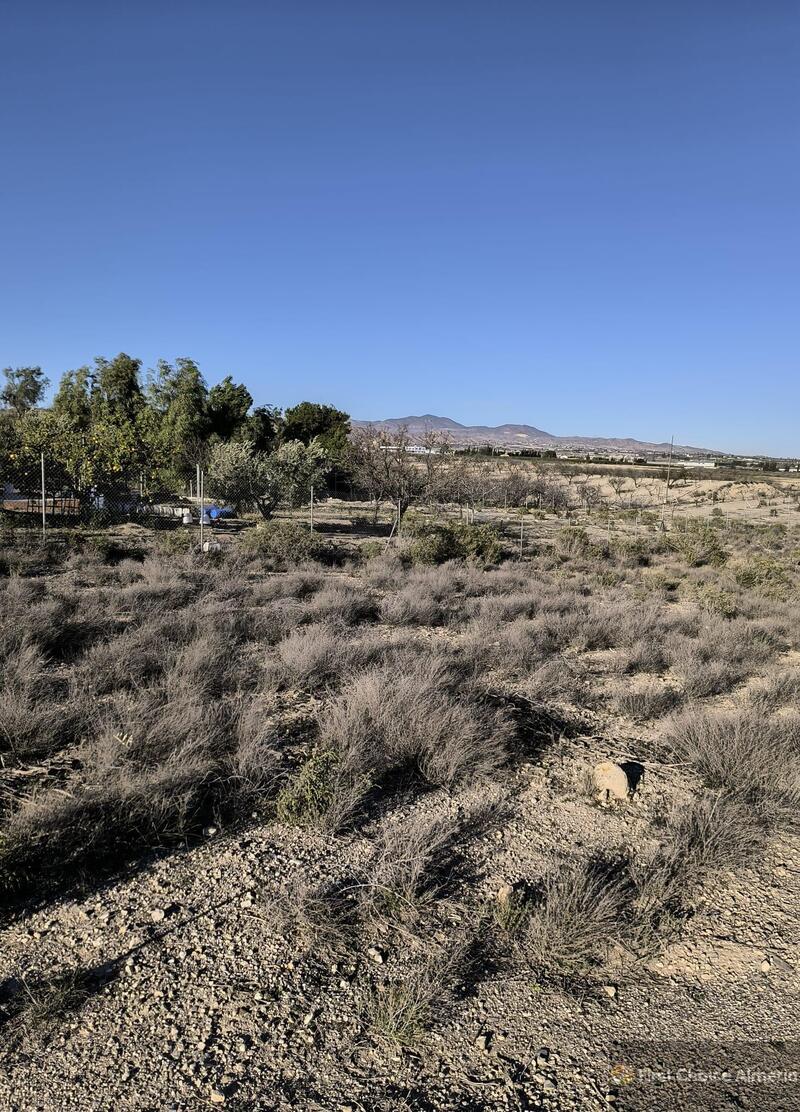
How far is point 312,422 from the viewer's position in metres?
46.5

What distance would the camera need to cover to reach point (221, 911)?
3500 mm

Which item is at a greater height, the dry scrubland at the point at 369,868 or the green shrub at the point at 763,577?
the green shrub at the point at 763,577

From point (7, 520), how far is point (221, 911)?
56.6 ft

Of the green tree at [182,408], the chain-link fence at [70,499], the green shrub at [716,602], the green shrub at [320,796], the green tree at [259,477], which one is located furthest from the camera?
the green tree at [182,408]

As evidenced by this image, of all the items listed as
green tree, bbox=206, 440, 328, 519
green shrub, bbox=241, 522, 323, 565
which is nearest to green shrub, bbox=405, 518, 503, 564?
green shrub, bbox=241, 522, 323, 565

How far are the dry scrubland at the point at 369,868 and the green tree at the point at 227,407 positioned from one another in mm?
31940

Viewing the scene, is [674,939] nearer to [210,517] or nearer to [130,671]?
[130,671]

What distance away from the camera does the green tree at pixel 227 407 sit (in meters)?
38.9

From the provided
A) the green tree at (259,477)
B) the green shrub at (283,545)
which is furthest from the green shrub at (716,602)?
the green tree at (259,477)

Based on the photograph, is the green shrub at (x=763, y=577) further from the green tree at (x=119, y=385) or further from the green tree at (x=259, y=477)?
the green tree at (x=119, y=385)

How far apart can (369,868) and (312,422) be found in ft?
145

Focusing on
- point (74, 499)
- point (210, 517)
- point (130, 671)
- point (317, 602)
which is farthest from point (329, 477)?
point (130, 671)

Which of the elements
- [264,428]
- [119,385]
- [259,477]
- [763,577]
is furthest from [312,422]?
[763,577]

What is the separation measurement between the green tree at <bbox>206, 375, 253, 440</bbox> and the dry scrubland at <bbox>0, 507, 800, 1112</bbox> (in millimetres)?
31940
